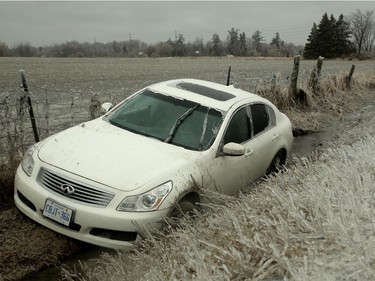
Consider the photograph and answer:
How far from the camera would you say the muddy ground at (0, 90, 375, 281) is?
3.82 m

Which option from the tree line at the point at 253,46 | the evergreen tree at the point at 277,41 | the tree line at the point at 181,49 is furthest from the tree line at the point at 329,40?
the evergreen tree at the point at 277,41

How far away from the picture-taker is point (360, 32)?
110 m

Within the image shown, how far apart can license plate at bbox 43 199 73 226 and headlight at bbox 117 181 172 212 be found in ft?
1.59

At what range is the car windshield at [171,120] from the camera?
4949mm

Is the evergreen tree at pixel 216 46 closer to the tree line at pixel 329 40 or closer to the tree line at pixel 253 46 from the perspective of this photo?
the tree line at pixel 253 46

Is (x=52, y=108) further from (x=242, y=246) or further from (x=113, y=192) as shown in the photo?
(x=242, y=246)

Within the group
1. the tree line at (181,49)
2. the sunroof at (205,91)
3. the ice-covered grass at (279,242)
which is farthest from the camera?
the tree line at (181,49)

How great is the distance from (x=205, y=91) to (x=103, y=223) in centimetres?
270

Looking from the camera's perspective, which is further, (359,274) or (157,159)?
(157,159)

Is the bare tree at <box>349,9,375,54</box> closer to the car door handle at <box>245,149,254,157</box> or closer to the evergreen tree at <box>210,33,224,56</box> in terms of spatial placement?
the evergreen tree at <box>210,33,224,56</box>

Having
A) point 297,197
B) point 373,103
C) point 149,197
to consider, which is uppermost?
point 297,197

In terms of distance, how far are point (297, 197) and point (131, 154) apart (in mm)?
1852

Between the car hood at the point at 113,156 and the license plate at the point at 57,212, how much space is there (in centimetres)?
36

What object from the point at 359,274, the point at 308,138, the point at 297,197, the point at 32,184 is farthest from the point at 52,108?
the point at 359,274
